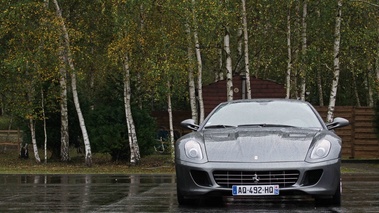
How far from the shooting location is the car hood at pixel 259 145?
10.5 meters

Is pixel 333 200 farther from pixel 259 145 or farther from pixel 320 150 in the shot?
pixel 259 145

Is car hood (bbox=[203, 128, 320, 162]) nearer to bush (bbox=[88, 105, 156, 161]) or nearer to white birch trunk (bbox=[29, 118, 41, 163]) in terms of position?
bush (bbox=[88, 105, 156, 161])

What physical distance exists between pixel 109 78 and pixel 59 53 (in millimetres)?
4067

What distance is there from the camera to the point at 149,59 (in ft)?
98.0

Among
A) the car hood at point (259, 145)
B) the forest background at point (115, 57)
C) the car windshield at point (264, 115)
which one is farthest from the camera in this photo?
the forest background at point (115, 57)

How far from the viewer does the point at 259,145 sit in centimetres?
1071

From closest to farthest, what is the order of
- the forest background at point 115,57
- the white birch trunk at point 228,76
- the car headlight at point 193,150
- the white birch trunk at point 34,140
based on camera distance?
1. the car headlight at point 193,150
2. the white birch trunk at point 228,76
3. the forest background at point 115,57
4. the white birch trunk at point 34,140

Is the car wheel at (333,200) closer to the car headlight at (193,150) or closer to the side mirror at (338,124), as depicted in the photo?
the side mirror at (338,124)

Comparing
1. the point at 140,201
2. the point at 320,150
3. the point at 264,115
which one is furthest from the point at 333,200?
the point at 140,201

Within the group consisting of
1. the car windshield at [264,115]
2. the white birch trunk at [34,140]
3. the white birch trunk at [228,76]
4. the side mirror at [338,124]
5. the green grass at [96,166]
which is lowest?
the green grass at [96,166]

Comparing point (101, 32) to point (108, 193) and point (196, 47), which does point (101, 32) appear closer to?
point (196, 47)

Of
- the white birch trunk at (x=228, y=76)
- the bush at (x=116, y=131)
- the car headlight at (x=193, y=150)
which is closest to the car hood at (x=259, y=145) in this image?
the car headlight at (x=193, y=150)

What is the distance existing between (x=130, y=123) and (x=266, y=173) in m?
21.1

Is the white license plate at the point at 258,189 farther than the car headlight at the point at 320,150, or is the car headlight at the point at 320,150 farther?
the car headlight at the point at 320,150
